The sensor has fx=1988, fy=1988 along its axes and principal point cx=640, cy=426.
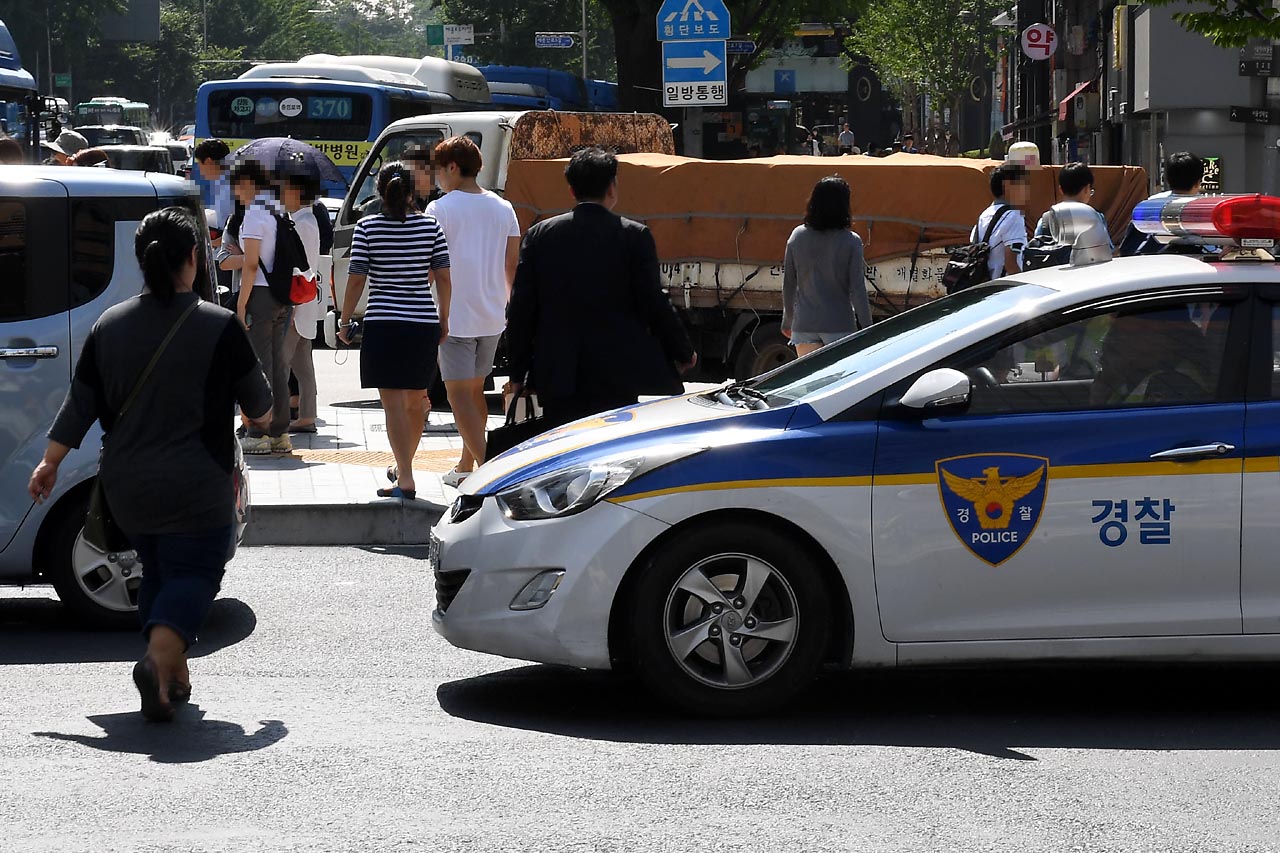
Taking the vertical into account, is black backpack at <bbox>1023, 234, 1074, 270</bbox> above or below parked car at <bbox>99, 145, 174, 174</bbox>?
below

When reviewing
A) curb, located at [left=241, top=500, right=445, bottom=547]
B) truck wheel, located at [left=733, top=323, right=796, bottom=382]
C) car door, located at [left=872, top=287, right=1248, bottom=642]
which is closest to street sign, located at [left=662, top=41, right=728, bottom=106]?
truck wheel, located at [left=733, top=323, right=796, bottom=382]

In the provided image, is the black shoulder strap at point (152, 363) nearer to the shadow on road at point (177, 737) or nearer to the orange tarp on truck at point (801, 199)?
the shadow on road at point (177, 737)

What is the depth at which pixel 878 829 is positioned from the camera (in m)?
4.91

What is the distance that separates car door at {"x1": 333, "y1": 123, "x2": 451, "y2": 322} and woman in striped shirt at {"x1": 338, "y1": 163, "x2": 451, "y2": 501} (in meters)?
6.30

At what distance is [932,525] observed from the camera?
19.4 feet

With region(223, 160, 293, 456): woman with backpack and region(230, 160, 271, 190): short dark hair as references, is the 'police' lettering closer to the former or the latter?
region(223, 160, 293, 456): woman with backpack

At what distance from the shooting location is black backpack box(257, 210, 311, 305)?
37.9 ft

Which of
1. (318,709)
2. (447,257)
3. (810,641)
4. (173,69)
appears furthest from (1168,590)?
(173,69)

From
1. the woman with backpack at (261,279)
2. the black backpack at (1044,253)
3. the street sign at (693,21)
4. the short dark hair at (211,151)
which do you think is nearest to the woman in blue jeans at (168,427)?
the black backpack at (1044,253)

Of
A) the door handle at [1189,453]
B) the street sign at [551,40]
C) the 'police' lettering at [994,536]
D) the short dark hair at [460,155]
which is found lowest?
the 'police' lettering at [994,536]

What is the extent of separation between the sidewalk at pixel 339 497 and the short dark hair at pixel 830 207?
233 cm

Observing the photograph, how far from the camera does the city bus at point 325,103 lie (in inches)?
1214

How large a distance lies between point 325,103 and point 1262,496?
1045 inches

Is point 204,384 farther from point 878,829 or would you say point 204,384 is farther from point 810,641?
point 878,829
